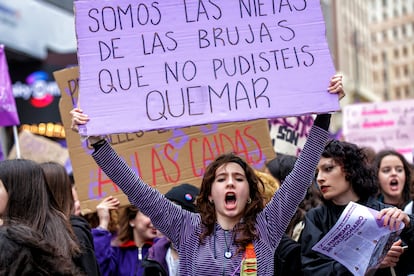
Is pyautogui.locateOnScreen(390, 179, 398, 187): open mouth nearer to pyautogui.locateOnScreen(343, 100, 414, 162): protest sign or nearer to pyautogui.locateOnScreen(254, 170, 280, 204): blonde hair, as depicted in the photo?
pyautogui.locateOnScreen(254, 170, 280, 204): blonde hair

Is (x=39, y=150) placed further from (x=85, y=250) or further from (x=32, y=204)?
(x=32, y=204)

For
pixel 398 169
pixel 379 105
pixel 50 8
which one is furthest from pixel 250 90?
pixel 50 8

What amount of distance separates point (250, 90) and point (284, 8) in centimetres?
47

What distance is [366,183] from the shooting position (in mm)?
4758

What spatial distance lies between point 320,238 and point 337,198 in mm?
331

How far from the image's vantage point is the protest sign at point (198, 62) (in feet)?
13.8

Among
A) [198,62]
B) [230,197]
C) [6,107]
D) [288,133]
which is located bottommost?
[230,197]

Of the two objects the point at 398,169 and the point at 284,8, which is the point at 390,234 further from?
the point at 398,169

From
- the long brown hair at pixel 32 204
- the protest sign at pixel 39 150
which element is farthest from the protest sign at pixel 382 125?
the long brown hair at pixel 32 204

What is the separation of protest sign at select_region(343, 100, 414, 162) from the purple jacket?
16.6 feet

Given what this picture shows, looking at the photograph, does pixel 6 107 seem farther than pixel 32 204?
Yes

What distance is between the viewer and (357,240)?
13.9 ft

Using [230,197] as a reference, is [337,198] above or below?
below

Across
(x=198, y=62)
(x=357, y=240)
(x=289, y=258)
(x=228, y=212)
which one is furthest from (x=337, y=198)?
(x=198, y=62)
